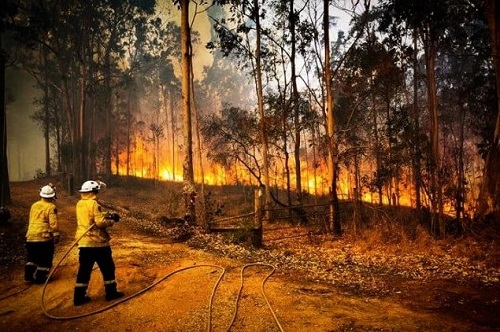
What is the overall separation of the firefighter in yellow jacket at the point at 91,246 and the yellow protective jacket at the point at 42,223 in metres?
1.42

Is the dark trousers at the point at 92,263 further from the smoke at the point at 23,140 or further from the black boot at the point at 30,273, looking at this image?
the smoke at the point at 23,140

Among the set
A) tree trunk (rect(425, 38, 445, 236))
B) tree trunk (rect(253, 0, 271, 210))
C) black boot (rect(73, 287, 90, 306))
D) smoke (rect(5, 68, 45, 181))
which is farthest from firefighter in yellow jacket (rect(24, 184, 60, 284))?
smoke (rect(5, 68, 45, 181))

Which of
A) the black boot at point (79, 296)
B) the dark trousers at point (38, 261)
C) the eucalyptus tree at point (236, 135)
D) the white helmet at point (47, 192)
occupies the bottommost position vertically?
the black boot at point (79, 296)

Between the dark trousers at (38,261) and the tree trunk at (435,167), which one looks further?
the tree trunk at (435,167)

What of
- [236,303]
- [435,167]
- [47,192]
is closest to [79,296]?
[47,192]

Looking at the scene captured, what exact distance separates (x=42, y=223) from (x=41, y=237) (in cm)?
28

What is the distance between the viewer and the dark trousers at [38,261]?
6945 millimetres

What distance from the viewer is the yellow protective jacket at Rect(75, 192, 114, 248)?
589cm

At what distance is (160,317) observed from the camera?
5.30 metres

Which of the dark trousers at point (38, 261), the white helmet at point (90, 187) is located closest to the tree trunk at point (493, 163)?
the white helmet at point (90, 187)

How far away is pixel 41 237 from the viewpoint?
6.95 metres

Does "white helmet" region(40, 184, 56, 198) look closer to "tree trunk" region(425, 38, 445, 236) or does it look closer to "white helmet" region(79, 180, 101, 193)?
"white helmet" region(79, 180, 101, 193)

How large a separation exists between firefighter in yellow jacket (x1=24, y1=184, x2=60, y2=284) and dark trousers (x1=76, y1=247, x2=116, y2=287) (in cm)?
148

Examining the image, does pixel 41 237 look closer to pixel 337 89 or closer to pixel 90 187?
pixel 90 187
